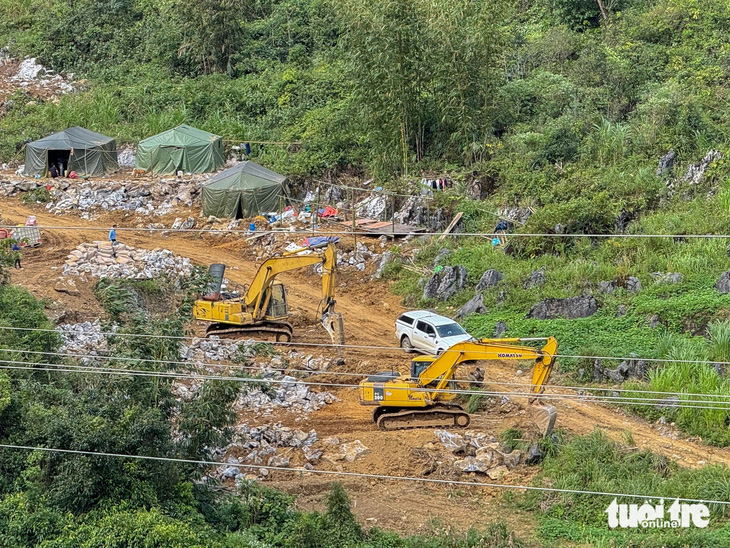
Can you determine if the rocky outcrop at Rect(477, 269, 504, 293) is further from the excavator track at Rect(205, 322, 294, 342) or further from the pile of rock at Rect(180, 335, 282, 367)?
the pile of rock at Rect(180, 335, 282, 367)

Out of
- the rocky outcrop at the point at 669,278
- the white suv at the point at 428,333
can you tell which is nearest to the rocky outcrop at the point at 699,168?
the rocky outcrop at the point at 669,278

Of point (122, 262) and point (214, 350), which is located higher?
point (122, 262)

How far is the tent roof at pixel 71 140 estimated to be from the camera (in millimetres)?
40750

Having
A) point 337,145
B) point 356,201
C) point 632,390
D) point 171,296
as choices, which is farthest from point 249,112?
point 632,390

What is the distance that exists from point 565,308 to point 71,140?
2495cm

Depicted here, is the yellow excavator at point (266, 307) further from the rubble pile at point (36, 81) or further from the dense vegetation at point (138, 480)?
the rubble pile at point (36, 81)

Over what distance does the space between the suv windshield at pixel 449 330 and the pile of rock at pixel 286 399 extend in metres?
3.14

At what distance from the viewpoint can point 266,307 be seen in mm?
25438

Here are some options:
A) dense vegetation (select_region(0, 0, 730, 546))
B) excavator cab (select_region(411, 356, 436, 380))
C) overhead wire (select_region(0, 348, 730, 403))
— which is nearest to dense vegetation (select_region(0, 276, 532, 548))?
dense vegetation (select_region(0, 0, 730, 546))

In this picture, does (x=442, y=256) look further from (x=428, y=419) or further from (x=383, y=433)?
(x=383, y=433)

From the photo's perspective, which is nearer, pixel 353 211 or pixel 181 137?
pixel 353 211

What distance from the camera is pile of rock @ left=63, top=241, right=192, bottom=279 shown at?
94.0ft

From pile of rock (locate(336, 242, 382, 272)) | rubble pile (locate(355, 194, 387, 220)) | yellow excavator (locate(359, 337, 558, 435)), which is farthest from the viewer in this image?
rubble pile (locate(355, 194, 387, 220))

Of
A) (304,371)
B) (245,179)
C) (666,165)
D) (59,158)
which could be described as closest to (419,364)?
(304,371)
